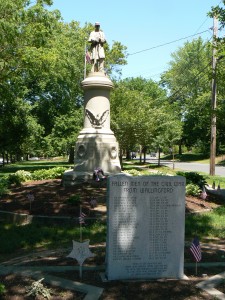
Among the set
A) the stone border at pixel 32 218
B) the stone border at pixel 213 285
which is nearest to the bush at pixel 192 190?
the stone border at pixel 32 218

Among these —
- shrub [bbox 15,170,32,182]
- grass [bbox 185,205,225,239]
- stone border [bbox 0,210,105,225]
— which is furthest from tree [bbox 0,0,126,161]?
grass [bbox 185,205,225,239]

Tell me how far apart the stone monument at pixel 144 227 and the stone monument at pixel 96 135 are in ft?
30.3

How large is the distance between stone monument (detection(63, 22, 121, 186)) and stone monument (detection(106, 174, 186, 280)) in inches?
363

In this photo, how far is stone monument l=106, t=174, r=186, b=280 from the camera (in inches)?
225

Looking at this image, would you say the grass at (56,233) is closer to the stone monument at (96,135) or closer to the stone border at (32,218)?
the stone border at (32,218)

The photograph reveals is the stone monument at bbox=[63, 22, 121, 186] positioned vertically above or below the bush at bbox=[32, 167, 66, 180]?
above

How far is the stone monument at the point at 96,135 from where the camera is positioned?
50.4 ft

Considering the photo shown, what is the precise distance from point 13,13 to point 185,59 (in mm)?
55008

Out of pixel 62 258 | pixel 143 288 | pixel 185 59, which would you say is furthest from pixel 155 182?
pixel 185 59

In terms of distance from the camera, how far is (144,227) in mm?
5824

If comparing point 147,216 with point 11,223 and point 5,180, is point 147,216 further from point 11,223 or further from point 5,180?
point 5,180

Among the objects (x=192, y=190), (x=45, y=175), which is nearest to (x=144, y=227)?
(x=192, y=190)

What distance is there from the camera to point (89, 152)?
50.5 feet

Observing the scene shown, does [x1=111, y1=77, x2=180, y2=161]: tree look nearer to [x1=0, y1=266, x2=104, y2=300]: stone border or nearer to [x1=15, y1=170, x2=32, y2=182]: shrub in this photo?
[x1=15, y1=170, x2=32, y2=182]: shrub
